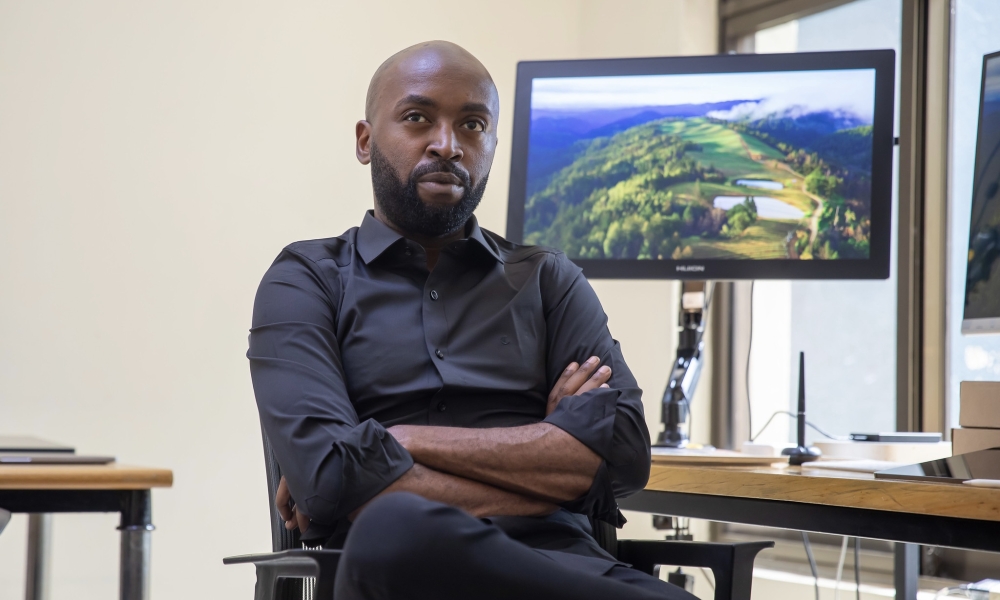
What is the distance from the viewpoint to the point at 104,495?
4.83 ft

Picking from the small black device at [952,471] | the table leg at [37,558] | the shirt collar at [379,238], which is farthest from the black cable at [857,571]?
the table leg at [37,558]

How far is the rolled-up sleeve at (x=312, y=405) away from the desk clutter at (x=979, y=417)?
3.12 ft

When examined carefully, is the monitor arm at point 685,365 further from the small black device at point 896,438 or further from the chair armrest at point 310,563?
the chair armrest at point 310,563

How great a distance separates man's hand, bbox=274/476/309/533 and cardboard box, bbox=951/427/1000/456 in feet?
3.54

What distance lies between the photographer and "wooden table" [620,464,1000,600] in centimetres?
122

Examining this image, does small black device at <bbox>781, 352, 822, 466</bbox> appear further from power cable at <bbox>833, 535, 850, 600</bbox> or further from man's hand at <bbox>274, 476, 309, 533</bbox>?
man's hand at <bbox>274, 476, 309, 533</bbox>

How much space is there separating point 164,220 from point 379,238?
1.35 metres

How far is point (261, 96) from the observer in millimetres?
2883

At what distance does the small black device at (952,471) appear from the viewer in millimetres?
1297

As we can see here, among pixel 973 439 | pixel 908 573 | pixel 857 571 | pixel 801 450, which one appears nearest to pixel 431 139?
pixel 801 450

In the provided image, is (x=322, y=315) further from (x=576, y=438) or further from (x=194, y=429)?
(x=194, y=429)

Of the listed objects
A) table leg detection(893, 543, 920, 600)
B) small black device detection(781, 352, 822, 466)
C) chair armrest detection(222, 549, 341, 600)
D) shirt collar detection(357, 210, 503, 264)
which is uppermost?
shirt collar detection(357, 210, 503, 264)

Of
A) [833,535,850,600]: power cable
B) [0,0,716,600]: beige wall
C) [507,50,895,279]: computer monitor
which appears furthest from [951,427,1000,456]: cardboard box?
[0,0,716,600]: beige wall

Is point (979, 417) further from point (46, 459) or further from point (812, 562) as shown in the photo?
point (46, 459)
